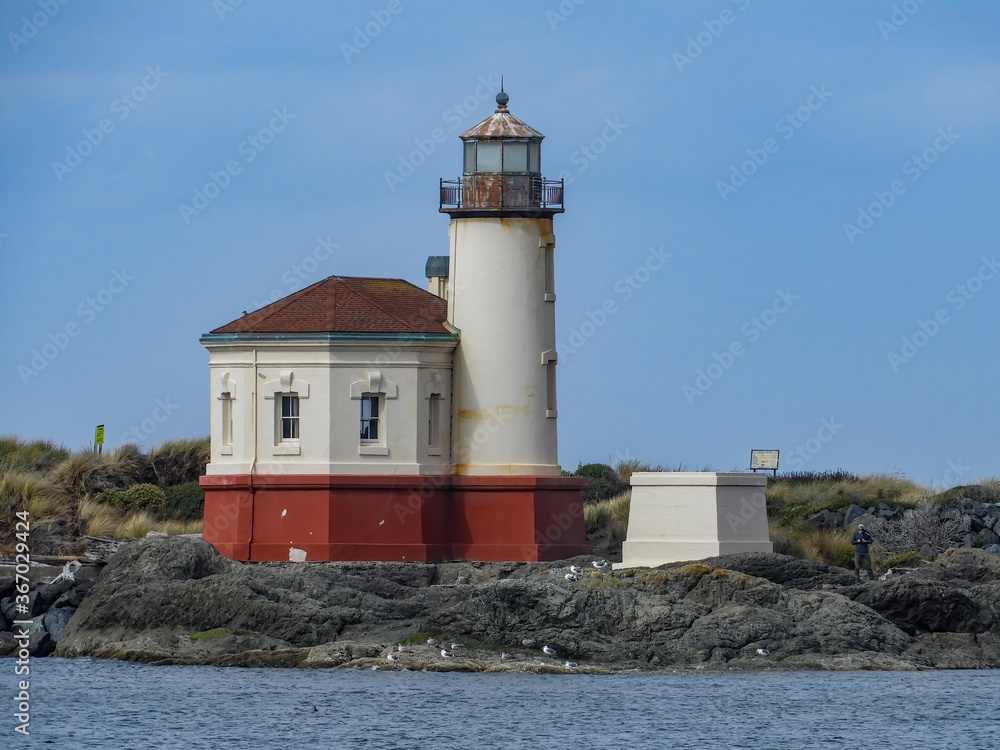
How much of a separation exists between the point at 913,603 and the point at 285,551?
10.7 m

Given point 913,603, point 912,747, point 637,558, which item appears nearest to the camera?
point 912,747

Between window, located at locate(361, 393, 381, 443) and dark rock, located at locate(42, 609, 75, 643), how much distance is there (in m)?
6.18

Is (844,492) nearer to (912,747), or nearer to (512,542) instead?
(512,542)

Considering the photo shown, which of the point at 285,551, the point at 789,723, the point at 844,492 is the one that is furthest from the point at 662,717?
the point at 844,492

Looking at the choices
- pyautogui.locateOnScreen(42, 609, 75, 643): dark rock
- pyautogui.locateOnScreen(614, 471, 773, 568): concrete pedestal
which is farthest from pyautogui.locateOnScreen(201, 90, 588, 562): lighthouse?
pyautogui.locateOnScreen(42, 609, 75, 643): dark rock

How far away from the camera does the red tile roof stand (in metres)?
38.0

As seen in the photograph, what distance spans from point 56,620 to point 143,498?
9.82 m

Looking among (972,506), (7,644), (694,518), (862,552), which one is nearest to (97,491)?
(7,644)

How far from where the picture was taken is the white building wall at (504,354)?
126 ft

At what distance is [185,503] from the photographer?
4409 cm

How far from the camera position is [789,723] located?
1096 inches

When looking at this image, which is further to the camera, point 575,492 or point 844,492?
point 844,492

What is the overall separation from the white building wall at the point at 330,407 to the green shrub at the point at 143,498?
6192 mm

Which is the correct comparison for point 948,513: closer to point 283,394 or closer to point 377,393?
point 377,393
